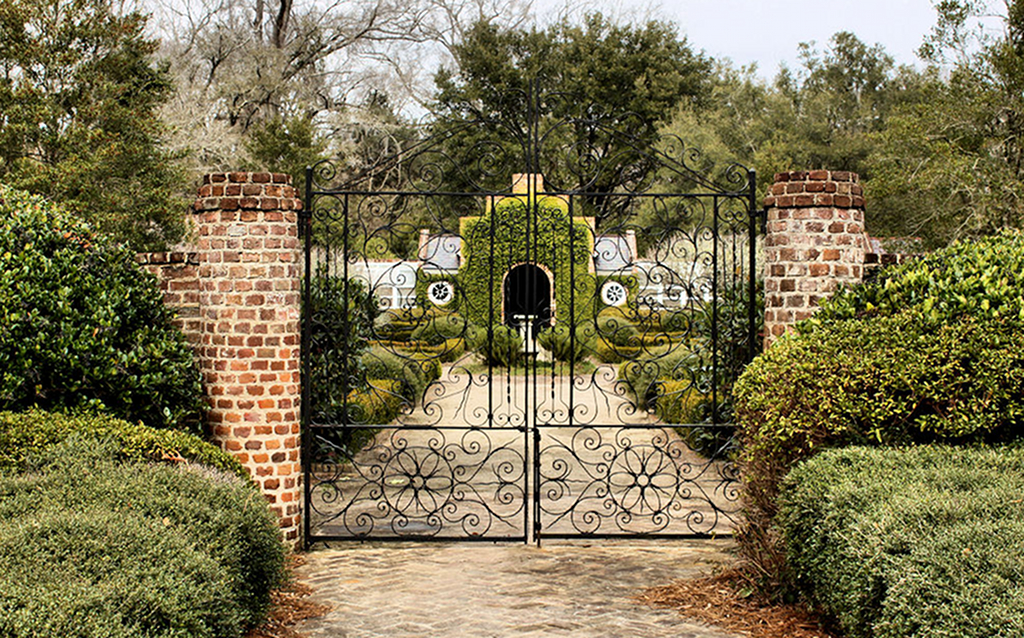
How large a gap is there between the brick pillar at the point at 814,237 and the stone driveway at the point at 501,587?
6.32 feet

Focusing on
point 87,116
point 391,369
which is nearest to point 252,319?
point 391,369

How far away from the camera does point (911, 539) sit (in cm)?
358

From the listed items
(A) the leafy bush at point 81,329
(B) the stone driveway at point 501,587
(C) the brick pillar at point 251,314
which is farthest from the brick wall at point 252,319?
(B) the stone driveway at point 501,587

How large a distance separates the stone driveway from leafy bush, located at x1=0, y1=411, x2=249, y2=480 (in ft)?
3.90

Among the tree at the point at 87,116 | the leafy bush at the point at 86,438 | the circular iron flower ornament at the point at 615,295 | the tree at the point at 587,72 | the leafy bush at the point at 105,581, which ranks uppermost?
the tree at the point at 587,72

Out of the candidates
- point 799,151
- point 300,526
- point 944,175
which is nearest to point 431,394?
point 300,526

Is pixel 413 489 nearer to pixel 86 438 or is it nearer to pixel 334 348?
pixel 334 348

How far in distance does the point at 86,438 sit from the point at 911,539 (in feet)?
13.2

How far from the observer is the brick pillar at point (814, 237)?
643 cm

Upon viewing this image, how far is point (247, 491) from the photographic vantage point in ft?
15.1

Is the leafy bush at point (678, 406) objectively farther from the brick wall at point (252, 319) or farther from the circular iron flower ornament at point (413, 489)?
the brick wall at point (252, 319)

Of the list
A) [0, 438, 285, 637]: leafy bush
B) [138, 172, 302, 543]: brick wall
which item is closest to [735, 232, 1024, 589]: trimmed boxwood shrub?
[0, 438, 285, 637]: leafy bush

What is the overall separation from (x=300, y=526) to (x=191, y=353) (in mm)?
1454

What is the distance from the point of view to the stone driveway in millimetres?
4859
